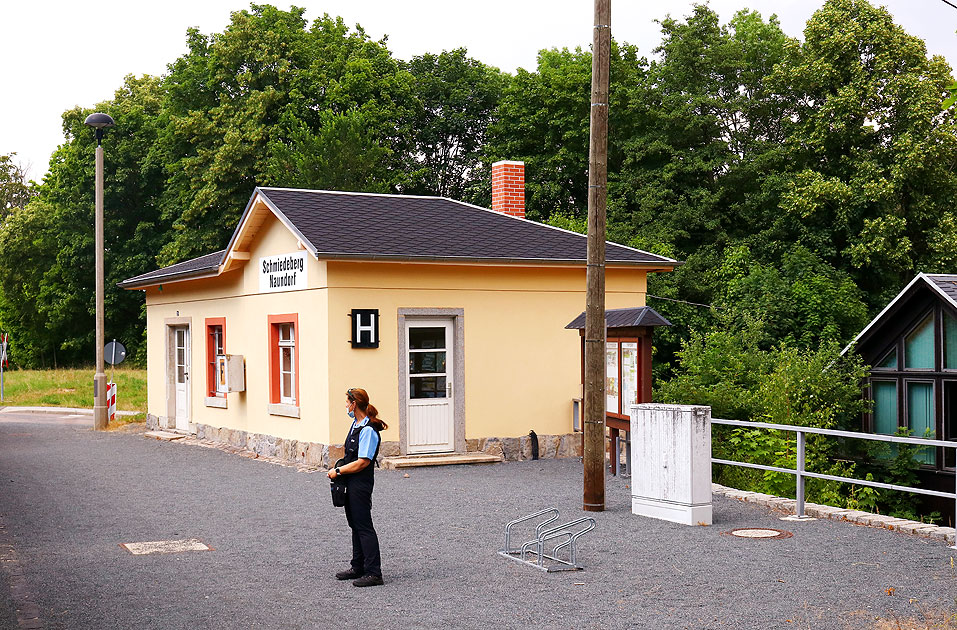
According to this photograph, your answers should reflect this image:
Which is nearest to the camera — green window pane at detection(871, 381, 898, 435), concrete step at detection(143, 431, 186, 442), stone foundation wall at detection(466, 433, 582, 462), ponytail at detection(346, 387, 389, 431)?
ponytail at detection(346, 387, 389, 431)

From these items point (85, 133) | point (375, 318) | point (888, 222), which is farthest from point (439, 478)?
point (85, 133)

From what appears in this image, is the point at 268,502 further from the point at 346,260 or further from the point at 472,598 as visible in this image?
the point at 472,598

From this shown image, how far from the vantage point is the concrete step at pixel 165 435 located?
22422 millimetres

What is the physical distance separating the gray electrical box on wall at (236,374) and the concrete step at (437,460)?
419cm

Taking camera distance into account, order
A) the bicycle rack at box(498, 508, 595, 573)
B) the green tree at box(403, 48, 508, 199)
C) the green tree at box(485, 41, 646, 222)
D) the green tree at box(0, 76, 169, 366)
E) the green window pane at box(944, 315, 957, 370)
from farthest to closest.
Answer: the green tree at box(0, 76, 169, 366)
the green tree at box(403, 48, 508, 199)
the green tree at box(485, 41, 646, 222)
the green window pane at box(944, 315, 957, 370)
the bicycle rack at box(498, 508, 595, 573)

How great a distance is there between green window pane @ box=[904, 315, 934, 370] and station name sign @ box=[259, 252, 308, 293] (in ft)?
37.1

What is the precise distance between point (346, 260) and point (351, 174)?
1964cm

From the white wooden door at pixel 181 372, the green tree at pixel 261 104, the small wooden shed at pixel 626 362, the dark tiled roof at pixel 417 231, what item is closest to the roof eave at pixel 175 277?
the white wooden door at pixel 181 372

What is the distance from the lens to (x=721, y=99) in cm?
3591

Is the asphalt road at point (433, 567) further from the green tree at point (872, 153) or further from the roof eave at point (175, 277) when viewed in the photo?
the green tree at point (872, 153)

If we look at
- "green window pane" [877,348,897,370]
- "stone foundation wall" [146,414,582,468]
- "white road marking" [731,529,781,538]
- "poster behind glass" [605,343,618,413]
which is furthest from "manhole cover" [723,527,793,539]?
"green window pane" [877,348,897,370]

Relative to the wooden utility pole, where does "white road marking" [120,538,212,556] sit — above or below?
below

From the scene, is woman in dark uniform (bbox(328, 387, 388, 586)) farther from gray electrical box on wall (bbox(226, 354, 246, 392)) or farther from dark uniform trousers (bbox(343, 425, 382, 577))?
gray electrical box on wall (bbox(226, 354, 246, 392))

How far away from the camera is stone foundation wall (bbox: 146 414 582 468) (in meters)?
16.6
